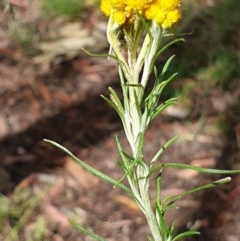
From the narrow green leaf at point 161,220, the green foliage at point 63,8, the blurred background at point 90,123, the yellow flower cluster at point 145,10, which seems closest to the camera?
the yellow flower cluster at point 145,10

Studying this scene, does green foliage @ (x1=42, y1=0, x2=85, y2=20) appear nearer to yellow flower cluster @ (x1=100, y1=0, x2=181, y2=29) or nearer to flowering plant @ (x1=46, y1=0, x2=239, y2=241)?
flowering plant @ (x1=46, y1=0, x2=239, y2=241)

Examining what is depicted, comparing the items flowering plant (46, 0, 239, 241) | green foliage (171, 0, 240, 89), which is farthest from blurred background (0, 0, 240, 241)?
flowering plant (46, 0, 239, 241)

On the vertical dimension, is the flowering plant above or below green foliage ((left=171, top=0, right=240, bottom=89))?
above

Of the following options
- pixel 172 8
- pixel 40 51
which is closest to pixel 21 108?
pixel 40 51

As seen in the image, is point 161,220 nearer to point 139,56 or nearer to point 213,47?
point 139,56

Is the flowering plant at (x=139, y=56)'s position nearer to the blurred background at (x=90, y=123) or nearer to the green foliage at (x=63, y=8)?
the blurred background at (x=90, y=123)

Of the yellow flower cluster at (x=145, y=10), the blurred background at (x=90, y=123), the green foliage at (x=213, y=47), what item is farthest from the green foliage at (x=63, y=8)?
the yellow flower cluster at (x=145, y=10)

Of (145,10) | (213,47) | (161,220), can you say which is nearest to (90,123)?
(213,47)
